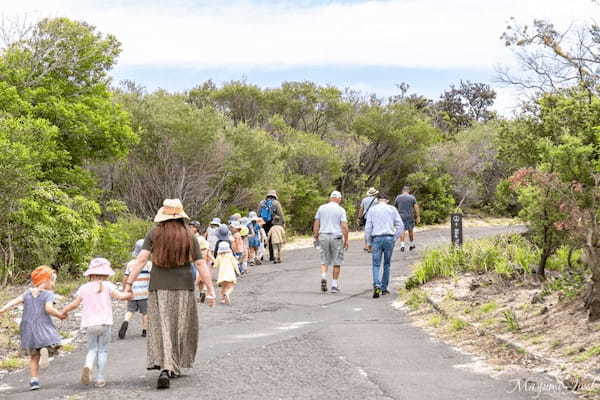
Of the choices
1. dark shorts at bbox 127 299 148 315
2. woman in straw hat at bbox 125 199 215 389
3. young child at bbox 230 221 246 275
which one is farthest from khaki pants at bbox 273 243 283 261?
woman in straw hat at bbox 125 199 215 389

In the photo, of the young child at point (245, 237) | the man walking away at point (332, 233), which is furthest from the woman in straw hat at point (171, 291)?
the young child at point (245, 237)

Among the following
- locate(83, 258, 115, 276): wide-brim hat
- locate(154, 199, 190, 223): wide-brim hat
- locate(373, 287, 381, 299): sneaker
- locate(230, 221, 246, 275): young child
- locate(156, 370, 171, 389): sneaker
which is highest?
locate(154, 199, 190, 223): wide-brim hat

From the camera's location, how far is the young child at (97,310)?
27.1 ft

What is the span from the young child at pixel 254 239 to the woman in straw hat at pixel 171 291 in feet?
42.1

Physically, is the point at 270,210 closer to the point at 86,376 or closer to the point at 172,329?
the point at 172,329

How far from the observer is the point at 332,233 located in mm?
15922

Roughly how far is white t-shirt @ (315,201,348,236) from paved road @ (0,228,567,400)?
5.45ft

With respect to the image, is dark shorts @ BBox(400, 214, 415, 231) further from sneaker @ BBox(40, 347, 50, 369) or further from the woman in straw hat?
sneaker @ BBox(40, 347, 50, 369)

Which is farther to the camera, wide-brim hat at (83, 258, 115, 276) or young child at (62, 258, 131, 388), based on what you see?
wide-brim hat at (83, 258, 115, 276)

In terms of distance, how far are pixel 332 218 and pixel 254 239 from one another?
6.08 metres

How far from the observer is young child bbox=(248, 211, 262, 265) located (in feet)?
69.5

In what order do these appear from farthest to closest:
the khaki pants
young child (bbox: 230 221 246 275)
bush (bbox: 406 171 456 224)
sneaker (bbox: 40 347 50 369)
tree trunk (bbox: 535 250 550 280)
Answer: bush (bbox: 406 171 456 224)
the khaki pants
young child (bbox: 230 221 246 275)
tree trunk (bbox: 535 250 550 280)
sneaker (bbox: 40 347 50 369)

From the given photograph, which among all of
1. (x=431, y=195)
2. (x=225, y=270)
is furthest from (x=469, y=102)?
(x=225, y=270)

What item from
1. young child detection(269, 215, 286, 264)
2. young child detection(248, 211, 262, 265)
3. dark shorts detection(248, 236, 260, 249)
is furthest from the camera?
young child detection(269, 215, 286, 264)
